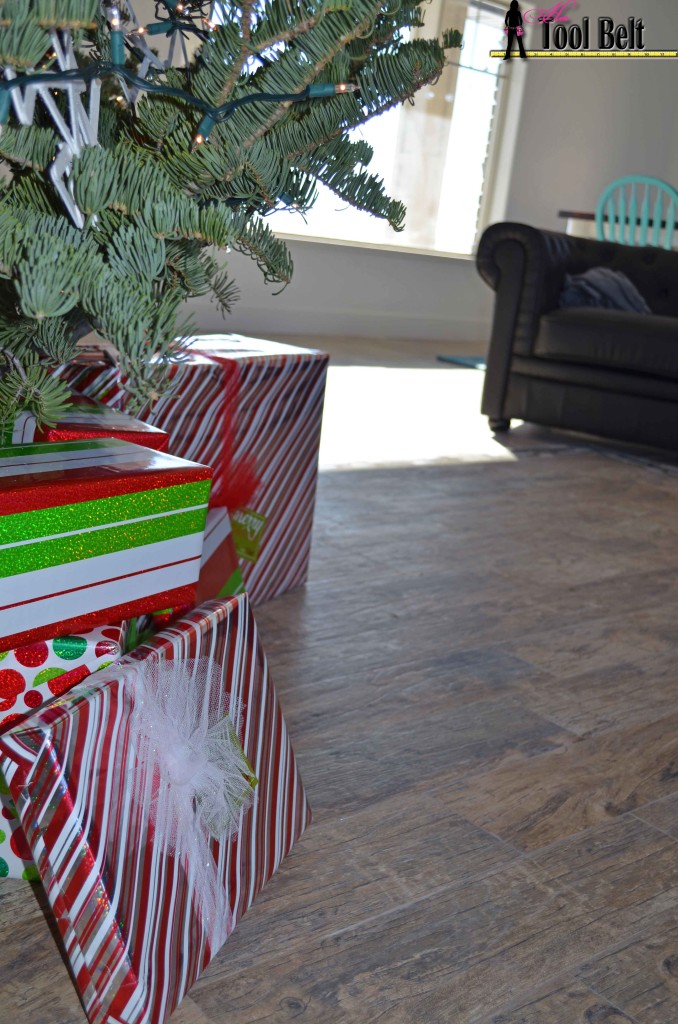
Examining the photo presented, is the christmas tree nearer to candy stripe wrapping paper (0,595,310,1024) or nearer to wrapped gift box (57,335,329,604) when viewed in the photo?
candy stripe wrapping paper (0,595,310,1024)

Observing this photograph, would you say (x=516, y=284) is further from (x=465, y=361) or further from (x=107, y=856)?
(x=107, y=856)

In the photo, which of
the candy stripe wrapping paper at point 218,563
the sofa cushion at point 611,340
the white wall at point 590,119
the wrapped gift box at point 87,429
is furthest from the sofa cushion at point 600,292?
the white wall at point 590,119

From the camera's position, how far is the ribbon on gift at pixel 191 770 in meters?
0.72

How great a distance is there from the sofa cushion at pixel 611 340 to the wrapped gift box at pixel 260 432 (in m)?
1.69

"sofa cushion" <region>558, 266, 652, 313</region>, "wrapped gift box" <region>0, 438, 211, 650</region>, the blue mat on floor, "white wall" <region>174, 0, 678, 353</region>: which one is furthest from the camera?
"white wall" <region>174, 0, 678, 353</region>

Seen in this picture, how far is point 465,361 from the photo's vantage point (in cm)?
479

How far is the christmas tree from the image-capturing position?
0.52 metres

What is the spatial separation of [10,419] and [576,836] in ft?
2.24

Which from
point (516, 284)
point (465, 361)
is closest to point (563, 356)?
point (516, 284)

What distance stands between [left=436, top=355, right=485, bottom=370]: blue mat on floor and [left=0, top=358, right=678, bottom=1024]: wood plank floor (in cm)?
275

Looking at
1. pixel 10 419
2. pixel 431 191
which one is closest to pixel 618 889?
pixel 10 419

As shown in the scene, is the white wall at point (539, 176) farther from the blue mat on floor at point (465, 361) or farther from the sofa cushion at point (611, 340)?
the sofa cushion at point (611, 340)

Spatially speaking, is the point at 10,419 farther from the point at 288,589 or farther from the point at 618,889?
the point at 288,589

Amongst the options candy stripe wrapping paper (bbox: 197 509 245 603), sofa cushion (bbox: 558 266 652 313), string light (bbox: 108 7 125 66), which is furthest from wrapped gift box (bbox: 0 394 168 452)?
sofa cushion (bbox: 558 266 652 313)
